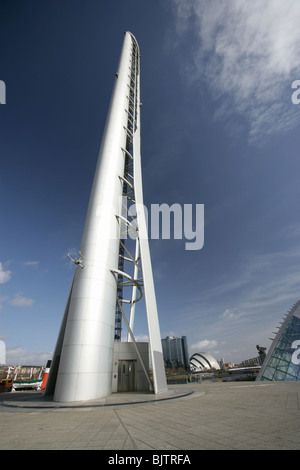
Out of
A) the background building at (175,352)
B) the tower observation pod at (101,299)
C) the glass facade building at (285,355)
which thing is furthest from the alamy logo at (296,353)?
the background building at (175,352)

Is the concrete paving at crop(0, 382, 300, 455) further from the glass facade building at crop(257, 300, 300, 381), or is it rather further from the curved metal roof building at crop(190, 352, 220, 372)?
the curved metal roof building at crop(190, 352, 220, 372)

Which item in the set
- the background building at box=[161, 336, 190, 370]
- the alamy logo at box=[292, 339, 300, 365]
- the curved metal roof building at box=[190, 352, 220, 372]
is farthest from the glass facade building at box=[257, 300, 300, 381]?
the background building at box=[161, 336, 190, 370]

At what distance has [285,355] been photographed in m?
29.9

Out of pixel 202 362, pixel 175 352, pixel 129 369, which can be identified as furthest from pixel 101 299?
pixel 175 352

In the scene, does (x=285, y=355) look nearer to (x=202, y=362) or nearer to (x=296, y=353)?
(x=296, y=353)

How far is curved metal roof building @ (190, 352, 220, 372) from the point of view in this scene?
102875mm

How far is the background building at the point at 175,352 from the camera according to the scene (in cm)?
14350

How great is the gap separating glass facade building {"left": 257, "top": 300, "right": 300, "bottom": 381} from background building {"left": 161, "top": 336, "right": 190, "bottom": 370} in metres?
126

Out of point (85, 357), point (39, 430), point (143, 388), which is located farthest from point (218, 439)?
point (143, 388)

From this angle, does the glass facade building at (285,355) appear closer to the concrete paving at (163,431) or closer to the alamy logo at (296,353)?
the alamy logo at (296,353)

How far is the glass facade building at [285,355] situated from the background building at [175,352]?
4956 inches
